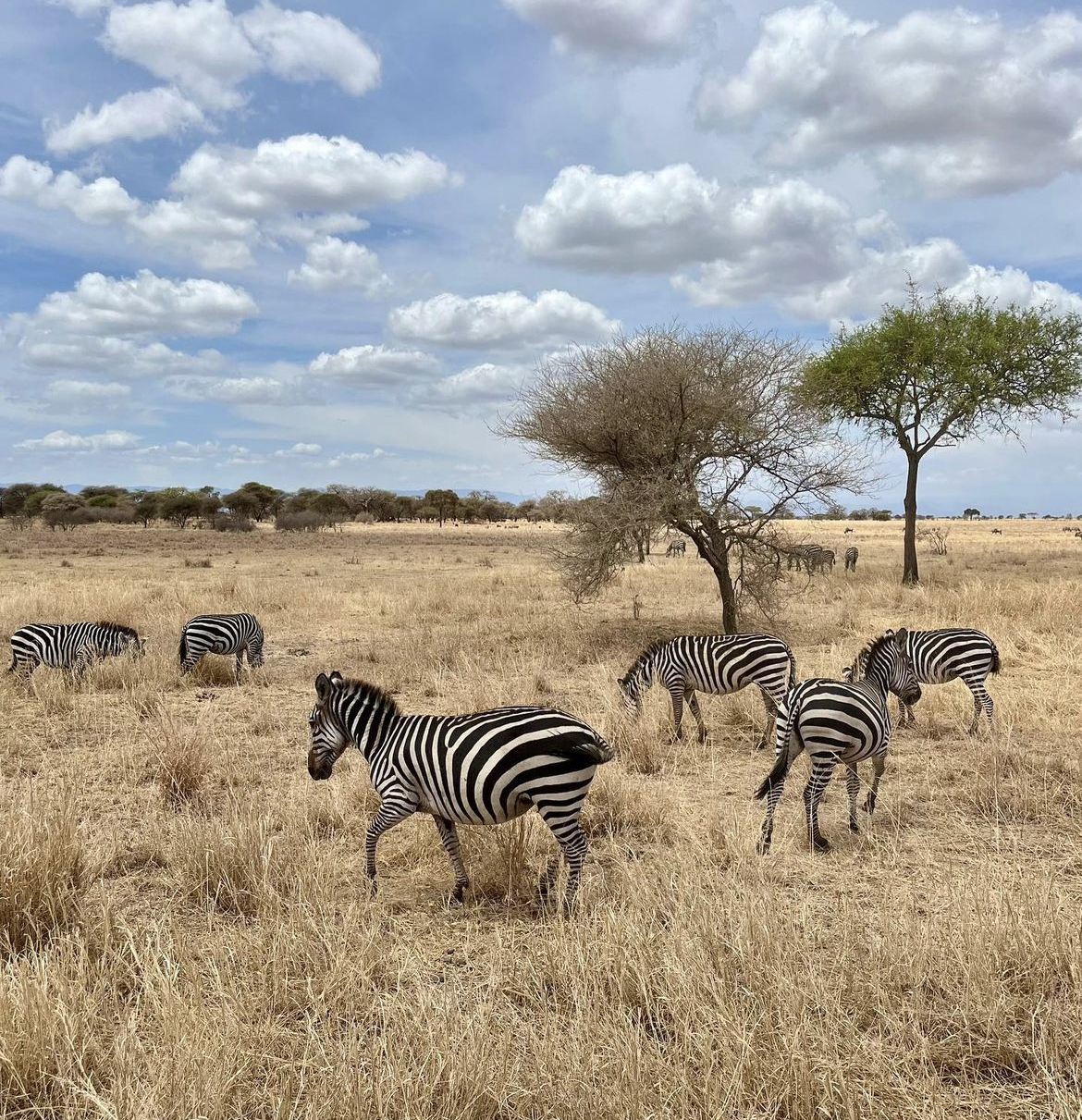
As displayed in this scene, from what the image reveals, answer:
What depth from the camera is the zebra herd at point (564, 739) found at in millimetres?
5012

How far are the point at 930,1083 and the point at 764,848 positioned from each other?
2.74 metres

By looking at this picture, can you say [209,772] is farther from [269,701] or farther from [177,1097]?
[177,1097]

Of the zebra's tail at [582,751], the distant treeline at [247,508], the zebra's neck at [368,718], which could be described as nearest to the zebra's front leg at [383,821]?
the zebra's neck at [368,718]

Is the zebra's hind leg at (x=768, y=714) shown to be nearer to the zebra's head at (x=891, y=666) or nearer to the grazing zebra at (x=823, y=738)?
the zebra's head at (x=891, y=666)

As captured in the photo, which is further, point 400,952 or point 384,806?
point 384,806

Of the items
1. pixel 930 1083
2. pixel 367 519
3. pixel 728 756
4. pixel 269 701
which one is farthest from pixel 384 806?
pixel 367 519

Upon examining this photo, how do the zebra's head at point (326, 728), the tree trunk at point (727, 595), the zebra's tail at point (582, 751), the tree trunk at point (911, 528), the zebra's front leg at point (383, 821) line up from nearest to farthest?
1. the zebra's tail at point (582, 751)
2. the zebra's front leg at point (383, 821)
3. the zebra's head at point (326, 728)
4. the tree trunk at point (727, 595)
5. the tree trunk at point (911, 528)

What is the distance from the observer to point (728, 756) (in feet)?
29.3

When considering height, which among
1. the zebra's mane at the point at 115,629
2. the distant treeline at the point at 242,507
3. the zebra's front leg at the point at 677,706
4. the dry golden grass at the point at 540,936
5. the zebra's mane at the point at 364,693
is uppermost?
the distant treeline at the point at 242,507

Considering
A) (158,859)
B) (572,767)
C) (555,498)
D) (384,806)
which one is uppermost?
(555,498)

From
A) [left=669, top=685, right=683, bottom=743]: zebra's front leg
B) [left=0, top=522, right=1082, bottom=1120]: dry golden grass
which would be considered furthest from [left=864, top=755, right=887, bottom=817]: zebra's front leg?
[left=669, top=685, right=683, bottom=743]: zebra's front leg

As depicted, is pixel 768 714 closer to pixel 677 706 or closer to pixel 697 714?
pixel 697 714

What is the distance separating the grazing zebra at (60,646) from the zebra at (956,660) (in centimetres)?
1098

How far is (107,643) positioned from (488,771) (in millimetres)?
9697
